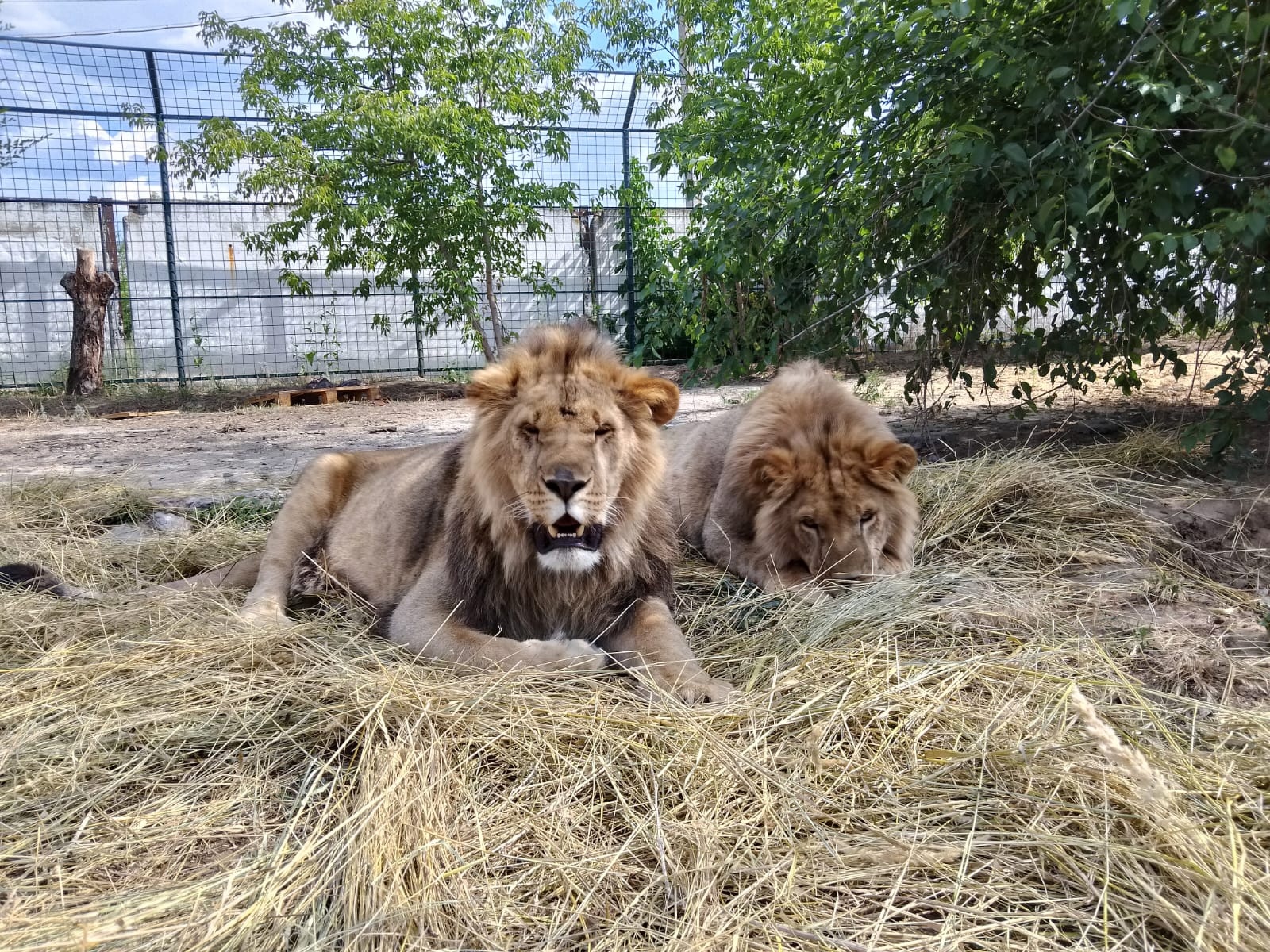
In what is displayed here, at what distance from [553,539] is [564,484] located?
265 mm

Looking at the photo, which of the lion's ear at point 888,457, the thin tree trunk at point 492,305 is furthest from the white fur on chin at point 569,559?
the thin tree trunk at point 492,305

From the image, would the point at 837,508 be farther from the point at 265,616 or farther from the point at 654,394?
the point at 265,616

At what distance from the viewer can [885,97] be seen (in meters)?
5.62

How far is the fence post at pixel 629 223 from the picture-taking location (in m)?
14.4

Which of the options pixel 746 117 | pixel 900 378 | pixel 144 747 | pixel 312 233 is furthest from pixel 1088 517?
pixel 312 233

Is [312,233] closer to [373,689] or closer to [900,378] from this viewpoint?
[900,378]

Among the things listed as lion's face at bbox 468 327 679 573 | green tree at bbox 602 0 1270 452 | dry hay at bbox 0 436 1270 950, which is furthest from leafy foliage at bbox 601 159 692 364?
dry hay at bbox 0 436 1270 950

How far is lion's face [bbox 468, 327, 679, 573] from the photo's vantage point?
316cm

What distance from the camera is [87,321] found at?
44.6ft

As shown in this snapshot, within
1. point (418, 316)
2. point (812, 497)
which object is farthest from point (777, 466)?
point (418, 316)

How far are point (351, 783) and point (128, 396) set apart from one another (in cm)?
1304

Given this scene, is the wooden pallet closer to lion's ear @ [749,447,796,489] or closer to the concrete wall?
the concrete wall

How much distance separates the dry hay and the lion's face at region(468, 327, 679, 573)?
1.74 ft

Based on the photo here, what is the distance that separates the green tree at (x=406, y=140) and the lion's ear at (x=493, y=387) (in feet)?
32.1
